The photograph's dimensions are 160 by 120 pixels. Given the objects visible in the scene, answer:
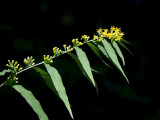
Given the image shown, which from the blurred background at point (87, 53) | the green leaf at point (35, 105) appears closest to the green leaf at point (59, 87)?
the green leaf at point (35, 105)

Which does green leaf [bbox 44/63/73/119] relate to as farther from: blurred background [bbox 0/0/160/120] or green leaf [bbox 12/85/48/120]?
blurred background [bbox 0/0/160/120]

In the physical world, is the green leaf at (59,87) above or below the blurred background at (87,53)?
below

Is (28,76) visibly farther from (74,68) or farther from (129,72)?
(129,72)

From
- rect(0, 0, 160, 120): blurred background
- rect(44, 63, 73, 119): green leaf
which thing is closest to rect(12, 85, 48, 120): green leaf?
rect(44, 63, 73, 119): green leaf

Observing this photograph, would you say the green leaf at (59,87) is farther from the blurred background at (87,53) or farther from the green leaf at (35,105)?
the blurred background at (87,53)

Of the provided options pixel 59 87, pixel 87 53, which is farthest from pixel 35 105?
pixel 87 53

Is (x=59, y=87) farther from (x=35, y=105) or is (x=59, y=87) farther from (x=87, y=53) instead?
(x=87, y=53)

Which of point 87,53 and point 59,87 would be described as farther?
point 87,53

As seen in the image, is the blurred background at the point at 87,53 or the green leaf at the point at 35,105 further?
the blurred background at the point at 87,53

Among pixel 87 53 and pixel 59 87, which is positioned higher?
pixel 87 53
